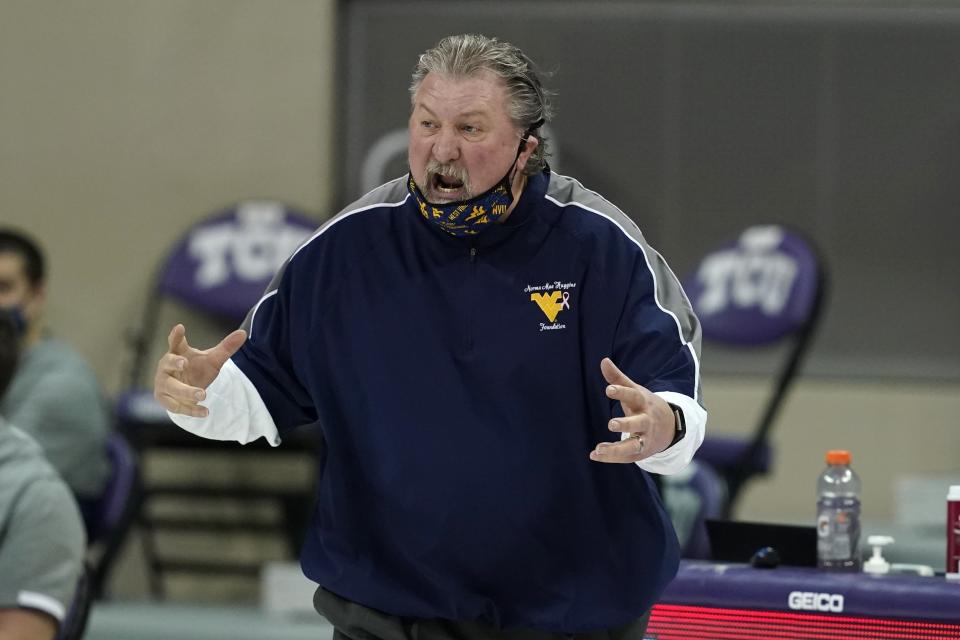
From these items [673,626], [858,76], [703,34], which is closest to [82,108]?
[703,34]

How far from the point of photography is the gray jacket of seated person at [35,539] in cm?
272

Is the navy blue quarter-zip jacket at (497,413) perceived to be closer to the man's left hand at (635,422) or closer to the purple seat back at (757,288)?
the man's left hand at (635,422)

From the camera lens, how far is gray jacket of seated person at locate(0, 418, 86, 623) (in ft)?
8.91

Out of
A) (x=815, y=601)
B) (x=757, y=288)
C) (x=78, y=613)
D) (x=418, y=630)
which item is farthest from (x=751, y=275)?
(x=418, y=630)

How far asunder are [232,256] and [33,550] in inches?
135

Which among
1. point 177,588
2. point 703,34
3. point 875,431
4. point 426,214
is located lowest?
point 177,588

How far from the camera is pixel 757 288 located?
4.98 meters

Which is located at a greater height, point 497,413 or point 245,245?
point 497,413

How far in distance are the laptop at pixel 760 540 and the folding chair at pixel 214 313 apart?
309 cm

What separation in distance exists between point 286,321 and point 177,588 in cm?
434

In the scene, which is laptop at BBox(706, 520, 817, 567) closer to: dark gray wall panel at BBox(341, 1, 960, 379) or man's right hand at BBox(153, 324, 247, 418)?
man's right hand at BBox(153, 324, 247, 418)

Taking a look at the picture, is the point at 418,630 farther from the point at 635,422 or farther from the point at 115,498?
the point at 115,498

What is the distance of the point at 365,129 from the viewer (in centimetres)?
656

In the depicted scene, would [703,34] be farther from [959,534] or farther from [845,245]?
[959,534]
